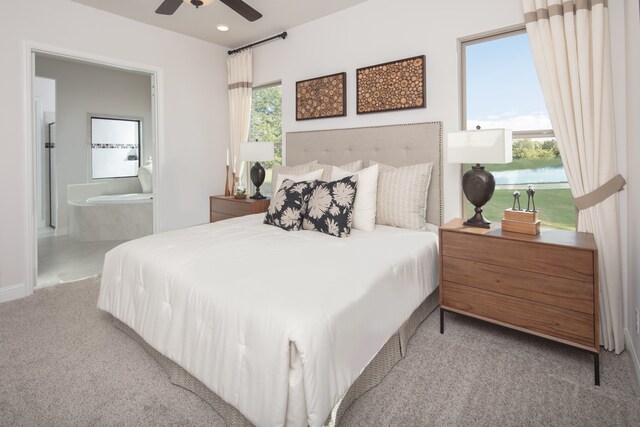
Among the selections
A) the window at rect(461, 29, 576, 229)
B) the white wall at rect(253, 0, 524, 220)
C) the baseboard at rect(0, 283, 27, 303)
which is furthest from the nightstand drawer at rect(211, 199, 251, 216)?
the window at rect(461, 29, 576, 229)

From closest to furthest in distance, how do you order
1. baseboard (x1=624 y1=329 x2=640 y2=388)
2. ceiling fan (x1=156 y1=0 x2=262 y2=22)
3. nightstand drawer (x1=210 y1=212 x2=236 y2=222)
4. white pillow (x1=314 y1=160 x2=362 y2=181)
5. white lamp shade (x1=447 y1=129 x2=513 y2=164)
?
1. baseboard (x1=624 y1=329 x2=640 y2=388)
2. white lamp shade (x1=447 y1=129 x2=513 y2=164)
3. ceiling fan (x1=156 y1=0 x2=262 y2=22)
4. white pillow (x1=314 y1=160 x2=362 y2=181)
5. nightstand drawer (x1=210 y1=212 x2=236 y2=222)

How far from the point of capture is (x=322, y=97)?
371cm

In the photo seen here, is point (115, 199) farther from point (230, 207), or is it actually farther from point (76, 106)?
point (230, 207)

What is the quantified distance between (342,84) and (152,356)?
2.79 m

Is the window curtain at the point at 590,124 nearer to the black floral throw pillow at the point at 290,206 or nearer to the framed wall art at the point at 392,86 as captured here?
the framed wall art at the point at 392,86

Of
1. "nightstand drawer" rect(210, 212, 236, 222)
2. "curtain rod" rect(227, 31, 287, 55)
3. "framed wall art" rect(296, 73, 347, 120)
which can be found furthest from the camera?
"nightstand drawer" rect(210, 212, 236, 222)

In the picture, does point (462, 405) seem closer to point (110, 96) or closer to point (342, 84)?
point (342, 84)

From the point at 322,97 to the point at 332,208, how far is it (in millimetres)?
1619

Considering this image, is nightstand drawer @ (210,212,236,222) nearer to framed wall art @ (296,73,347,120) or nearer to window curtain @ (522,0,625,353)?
framed wall art @ (296,73,347,120)

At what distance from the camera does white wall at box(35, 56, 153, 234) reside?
5.55 meters

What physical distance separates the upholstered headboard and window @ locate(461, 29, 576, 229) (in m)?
0.28

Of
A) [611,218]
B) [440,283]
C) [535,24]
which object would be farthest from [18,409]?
[535,24]

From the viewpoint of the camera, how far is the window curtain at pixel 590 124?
214cm

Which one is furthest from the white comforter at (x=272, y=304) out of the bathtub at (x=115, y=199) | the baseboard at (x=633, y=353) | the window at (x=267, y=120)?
the bathtub at (x=115, y=199)
